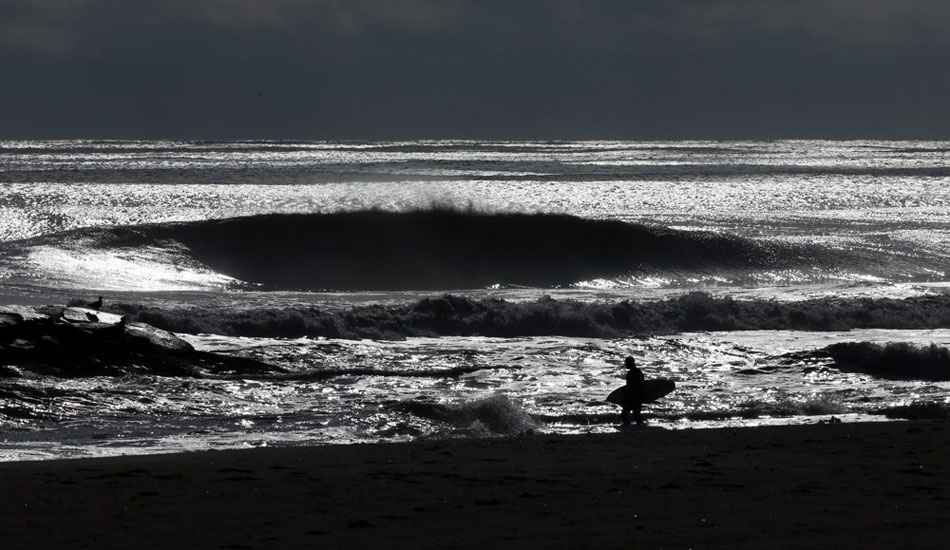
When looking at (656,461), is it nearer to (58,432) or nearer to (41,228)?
(58,432)

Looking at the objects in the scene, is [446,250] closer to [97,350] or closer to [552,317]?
[552,317]

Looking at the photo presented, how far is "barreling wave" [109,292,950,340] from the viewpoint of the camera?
56.7ft

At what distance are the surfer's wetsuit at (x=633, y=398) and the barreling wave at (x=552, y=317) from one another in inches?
234

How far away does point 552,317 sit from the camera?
1838 cm

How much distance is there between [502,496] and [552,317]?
1090 cm

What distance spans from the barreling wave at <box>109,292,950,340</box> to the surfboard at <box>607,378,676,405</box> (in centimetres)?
496

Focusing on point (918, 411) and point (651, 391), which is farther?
point (651, 391)

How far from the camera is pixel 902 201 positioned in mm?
48062

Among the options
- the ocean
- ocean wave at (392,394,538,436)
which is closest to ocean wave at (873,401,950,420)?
the ocean

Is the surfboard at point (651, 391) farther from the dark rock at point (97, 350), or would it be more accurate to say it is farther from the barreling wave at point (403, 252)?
the barreling wave at point (403, 252)

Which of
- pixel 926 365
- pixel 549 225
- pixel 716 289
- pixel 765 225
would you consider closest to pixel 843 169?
pixel 765 225

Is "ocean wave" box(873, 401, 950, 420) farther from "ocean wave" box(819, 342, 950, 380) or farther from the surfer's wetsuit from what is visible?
the surfer's wetsuit

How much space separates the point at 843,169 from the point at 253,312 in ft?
246

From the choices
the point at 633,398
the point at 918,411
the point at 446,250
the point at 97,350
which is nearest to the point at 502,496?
the point at 633,398
